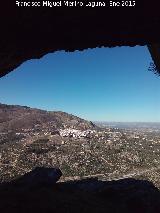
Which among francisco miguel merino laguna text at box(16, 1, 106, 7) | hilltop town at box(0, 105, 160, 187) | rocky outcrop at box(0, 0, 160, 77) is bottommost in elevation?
hilltop town at box(0, 105, 160, 187)

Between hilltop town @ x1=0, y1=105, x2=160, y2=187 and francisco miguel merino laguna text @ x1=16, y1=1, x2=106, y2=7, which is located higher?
francisco miguel merino laguna text @ x1=16, y1=1, x2=106, y2=7

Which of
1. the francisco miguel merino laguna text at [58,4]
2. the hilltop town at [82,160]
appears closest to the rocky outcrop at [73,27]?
the francisco miguel merino laguna text at [58,4]

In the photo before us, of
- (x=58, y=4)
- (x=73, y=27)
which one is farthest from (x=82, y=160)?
(x=58, y=4)

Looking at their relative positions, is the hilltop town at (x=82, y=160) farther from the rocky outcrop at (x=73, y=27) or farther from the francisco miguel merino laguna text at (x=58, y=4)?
the francisco miguel merino laguna text at (x=58, y=4)

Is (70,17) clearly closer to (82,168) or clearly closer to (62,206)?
(62,206)

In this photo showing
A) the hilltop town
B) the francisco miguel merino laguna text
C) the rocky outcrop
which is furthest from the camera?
the hilltop town

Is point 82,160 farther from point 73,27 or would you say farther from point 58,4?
point 58,4

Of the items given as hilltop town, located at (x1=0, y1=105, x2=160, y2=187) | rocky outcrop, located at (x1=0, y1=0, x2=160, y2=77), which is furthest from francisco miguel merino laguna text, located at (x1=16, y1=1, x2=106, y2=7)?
hilltop town, located at (x1=0, y1=105, x2=160, y2=187)

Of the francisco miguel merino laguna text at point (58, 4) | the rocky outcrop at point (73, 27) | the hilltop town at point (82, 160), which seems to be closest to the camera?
the francisco miguel merino laguna text at point (58, 4)

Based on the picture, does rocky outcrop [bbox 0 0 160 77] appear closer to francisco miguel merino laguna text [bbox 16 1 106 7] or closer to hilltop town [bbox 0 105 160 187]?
francisco miguel merino laguna text [bbox 16 1 106 7]
